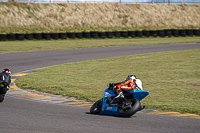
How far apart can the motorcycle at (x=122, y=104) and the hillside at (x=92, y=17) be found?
37.3 m

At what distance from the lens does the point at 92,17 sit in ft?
181

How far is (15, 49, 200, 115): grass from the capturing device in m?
9.41

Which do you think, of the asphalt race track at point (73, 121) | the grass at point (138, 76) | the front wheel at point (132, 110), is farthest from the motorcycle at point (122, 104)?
the grass at point (138, 76)

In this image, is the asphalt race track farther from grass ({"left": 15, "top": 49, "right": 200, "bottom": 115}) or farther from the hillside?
the hillside

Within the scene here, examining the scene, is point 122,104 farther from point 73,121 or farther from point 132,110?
point 73,121

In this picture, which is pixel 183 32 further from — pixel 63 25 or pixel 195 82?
pixel 195 82

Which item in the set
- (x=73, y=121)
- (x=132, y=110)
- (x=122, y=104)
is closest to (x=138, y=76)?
(x=122, y=104)

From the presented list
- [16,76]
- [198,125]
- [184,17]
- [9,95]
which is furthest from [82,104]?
[184,17]

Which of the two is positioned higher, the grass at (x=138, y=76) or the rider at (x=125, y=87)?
the rider at (x=125, y=87)

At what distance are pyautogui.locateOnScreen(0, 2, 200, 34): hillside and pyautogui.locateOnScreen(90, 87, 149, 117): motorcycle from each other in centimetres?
3725

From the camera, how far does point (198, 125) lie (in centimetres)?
666

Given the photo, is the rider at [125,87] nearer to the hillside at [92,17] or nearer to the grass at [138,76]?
the grass at [138,76]

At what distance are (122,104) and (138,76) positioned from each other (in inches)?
267

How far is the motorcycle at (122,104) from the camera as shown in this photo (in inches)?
286
